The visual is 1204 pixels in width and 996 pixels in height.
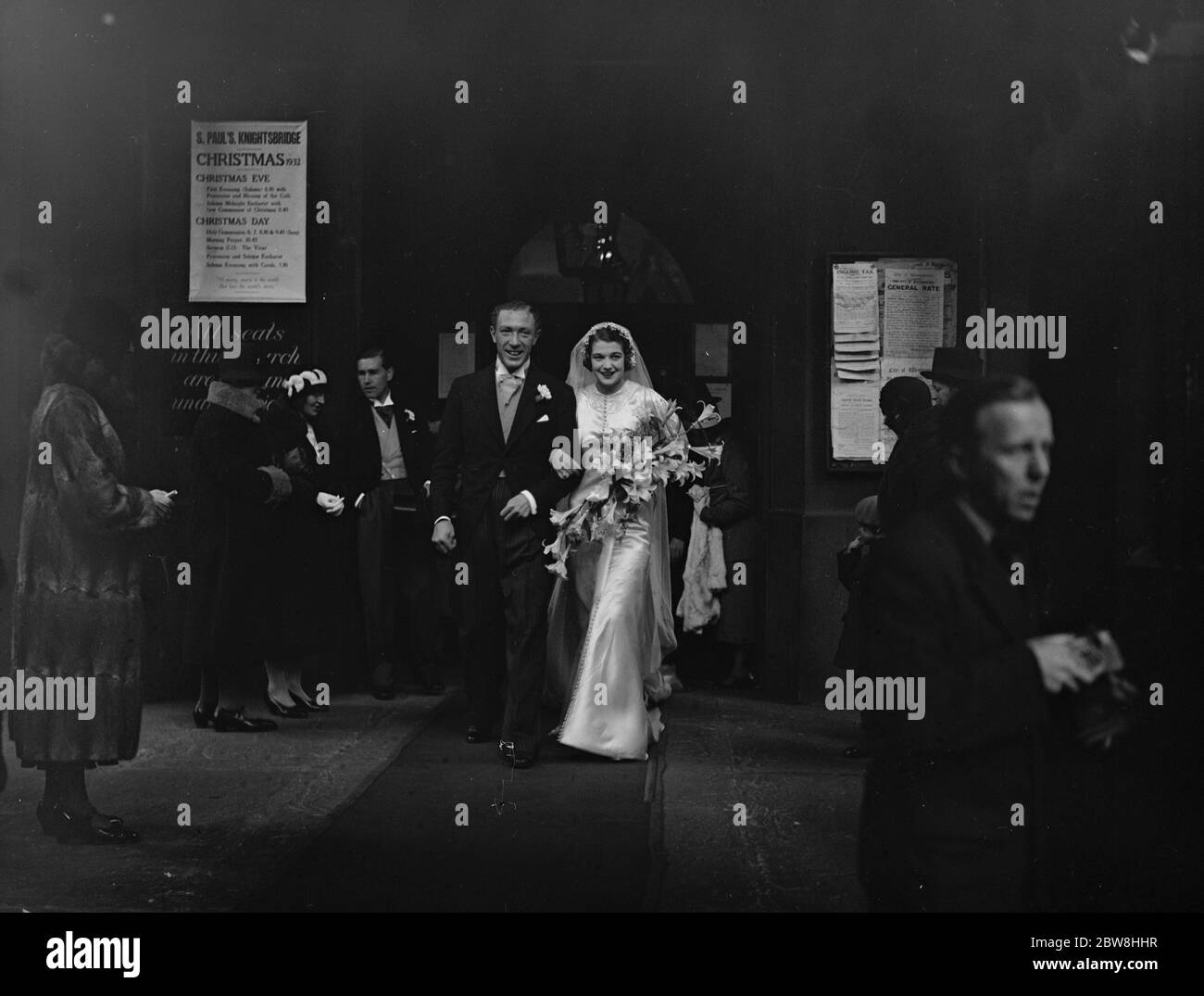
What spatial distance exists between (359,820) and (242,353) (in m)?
1.52

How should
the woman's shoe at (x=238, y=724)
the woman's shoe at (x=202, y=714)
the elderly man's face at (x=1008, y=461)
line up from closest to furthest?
the elderly man's face at (x=1008, y=461), the woman's shoe at (x=238, y=724), the woman's shoe at (x=202, y=714)

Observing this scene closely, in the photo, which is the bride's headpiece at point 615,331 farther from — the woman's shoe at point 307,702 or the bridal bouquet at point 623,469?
the woman's shoe at point 307,702

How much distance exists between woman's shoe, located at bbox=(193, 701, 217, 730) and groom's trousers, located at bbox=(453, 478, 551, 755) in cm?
91

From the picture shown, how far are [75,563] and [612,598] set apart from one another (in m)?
2.16

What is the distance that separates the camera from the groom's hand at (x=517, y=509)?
222 inches

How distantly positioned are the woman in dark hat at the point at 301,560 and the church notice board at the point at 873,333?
1657 mm

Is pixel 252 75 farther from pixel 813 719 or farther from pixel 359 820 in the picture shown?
pixel 813 719

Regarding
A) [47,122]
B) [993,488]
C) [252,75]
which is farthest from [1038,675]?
[47,122]

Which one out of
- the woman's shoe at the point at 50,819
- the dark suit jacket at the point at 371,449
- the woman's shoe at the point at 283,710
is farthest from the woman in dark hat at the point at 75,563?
the dark suit jacket at the point at 371,449

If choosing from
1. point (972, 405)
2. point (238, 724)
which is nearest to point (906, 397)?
point (972, 405)

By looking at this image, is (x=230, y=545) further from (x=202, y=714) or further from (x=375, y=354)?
(x=375, y=354)

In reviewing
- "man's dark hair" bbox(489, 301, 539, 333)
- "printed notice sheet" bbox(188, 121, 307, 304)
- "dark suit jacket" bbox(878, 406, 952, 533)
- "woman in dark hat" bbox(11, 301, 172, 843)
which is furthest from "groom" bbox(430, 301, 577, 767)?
"dark suit jacket" bbox(878, 406, 952, 533)

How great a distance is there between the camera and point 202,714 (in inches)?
204
